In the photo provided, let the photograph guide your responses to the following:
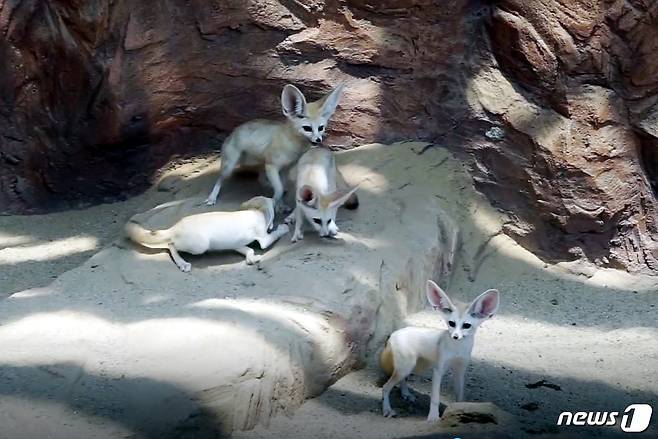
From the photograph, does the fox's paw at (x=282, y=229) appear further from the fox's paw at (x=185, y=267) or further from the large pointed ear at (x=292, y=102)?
the large pointed ear at (x=292, y=102)

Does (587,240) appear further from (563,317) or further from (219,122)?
(219,122)

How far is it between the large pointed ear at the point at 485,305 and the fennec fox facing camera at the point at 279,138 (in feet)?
7.48

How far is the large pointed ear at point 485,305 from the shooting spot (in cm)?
548

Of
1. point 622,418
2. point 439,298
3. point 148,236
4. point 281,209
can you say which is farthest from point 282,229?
point 622,418

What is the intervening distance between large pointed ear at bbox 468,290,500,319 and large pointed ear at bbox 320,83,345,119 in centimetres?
244

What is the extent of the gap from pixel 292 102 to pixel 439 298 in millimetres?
2450

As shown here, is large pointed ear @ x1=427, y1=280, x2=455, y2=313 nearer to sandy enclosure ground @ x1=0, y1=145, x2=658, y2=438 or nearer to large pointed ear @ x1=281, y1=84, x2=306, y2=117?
sandy enclosure ground @ x1=0, y1=145, x2=658, y2=438

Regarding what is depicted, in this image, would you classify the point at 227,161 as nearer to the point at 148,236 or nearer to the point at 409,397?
the point at 148,236

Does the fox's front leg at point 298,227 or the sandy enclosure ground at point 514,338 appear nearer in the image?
the sandy enclosure ground at point 514,338

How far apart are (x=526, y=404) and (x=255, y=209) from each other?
2.36 metres

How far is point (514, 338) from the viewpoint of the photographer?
6.68 metres

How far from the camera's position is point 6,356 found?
17.1 ft

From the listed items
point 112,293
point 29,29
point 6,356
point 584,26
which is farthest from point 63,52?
point 584,26

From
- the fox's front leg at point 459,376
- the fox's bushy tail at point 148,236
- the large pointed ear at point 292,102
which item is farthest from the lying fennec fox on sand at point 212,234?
the fox's front leg at point 459,376
